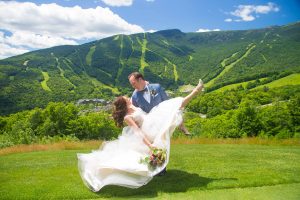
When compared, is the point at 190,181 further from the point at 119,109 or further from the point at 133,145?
the point at 119,109

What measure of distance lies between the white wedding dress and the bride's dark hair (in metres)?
0.27

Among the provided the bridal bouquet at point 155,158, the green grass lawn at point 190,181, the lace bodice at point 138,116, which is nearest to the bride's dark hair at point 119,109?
the lace bodice at point 138,116

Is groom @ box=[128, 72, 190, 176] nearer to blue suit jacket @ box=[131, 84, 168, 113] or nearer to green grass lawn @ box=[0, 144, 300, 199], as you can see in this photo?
blue suit jacket @ box=[131, 84, 168, 113]

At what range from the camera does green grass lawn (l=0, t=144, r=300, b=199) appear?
7621mm

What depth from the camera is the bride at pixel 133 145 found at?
8.10m

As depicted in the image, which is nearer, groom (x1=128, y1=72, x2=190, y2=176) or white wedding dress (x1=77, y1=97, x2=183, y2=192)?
white wedding dress (x1=77, y1=97, x2=183, y2=192)

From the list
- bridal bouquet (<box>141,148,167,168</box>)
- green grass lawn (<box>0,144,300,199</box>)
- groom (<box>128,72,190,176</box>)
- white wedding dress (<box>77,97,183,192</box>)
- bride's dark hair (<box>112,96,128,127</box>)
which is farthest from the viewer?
groom (<box>128,72,190,176</box>)

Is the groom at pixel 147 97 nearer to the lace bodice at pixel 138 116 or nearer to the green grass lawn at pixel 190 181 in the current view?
the lace bodice at pixel 138 116

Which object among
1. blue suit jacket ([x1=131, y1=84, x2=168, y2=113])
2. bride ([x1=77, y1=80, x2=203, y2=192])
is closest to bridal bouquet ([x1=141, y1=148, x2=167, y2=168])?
bride ([x1=77, y1=80, x2=203, y2=192])

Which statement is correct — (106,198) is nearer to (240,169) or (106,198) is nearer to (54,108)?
(240,169)

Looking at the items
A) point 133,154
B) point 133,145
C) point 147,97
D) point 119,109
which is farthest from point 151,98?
point 133,154

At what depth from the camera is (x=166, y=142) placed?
852 centimetres

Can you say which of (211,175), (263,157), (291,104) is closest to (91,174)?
(211,175)

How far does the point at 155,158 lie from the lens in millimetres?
8250
